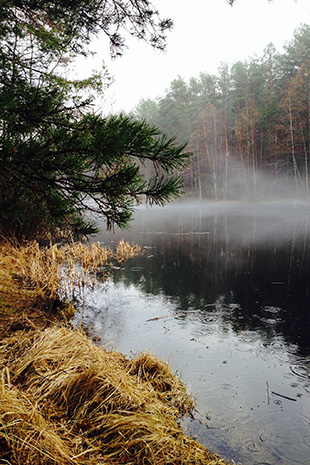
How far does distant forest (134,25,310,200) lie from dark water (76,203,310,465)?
84.6 feet

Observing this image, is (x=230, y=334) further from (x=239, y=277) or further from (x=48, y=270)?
(x=48, y=270)

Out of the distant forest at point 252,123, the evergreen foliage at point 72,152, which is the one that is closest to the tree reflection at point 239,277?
the evergreen foliage at point 72,152

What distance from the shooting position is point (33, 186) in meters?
3.11

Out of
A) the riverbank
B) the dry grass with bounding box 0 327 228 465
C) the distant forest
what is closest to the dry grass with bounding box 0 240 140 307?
the riverbank

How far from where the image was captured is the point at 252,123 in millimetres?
39250

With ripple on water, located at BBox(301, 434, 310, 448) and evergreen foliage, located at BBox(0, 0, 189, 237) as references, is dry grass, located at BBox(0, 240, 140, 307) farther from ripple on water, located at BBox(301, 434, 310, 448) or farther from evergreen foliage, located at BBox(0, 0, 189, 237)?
ripple on water, located at BBox(301, 434, 310, 448)

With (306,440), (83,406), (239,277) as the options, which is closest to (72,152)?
(83,406)

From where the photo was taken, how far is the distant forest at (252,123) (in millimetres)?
34969

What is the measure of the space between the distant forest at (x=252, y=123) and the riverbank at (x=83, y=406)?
32.0 meters

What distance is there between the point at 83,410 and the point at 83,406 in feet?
0.11

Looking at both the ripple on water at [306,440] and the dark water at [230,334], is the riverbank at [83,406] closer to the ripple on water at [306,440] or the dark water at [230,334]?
the dark water at [230,334]

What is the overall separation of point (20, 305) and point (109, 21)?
461 cm

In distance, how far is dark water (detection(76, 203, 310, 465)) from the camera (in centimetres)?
335

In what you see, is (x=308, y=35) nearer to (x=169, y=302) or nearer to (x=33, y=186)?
(x=169, y=302)
